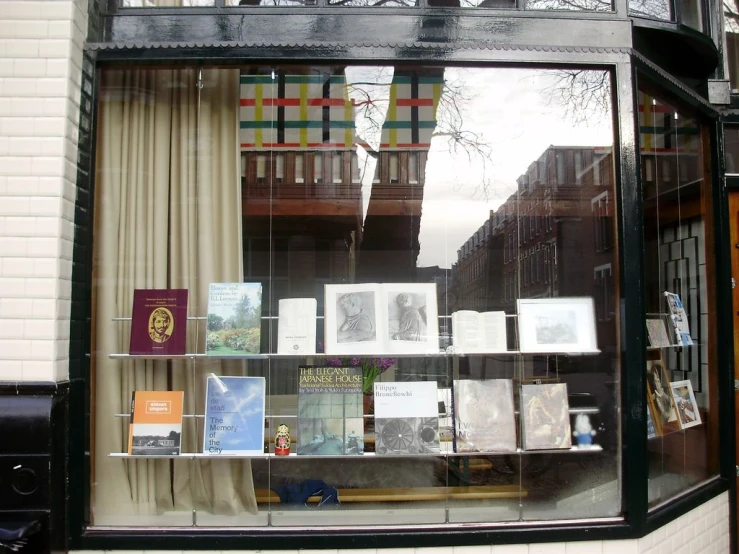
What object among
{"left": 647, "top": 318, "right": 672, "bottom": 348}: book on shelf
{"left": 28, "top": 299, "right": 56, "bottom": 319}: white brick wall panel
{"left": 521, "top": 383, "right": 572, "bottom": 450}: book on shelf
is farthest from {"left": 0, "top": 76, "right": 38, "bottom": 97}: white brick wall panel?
{"left": 647, "top": 318, "right": 672, "bottom": 348}: book on shelf

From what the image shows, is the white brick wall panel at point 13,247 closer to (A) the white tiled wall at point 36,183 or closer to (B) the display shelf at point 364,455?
(A) the white tiled wall at point 36,183

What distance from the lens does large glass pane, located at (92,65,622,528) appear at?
3.12 meters

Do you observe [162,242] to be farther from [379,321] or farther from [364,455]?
[364,455]

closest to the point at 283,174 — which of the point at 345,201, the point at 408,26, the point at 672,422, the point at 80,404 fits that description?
the point at 345,201

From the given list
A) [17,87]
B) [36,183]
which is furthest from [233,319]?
[17,87]

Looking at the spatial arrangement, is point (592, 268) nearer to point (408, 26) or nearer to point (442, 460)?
point (442, 460)

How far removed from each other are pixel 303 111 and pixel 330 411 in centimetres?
202

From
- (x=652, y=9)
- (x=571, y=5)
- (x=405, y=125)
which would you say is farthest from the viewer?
(x=405, y=125)

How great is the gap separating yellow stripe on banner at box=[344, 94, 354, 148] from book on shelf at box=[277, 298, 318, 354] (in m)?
1.55

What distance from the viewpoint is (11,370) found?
271 centimetres

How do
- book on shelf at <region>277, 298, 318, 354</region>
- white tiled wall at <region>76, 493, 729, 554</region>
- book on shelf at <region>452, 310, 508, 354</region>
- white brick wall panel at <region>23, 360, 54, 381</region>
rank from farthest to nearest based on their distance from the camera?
book on shelf at <region>452, 310, 508, 354</region>
book on shelf at <region>277, 298, 318, 354</region>
white tiled wall at <region>76, 493, 729, 554</region>
white brick wall panel at <region>23, 360, 54, 381</region>

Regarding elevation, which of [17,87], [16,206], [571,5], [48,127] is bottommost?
[16,206]

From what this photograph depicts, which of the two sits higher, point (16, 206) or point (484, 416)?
point (16, 206)

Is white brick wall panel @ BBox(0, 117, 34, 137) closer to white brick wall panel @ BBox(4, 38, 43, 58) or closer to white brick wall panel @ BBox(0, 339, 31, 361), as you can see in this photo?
white brick wall panel @ BBox(4, 38, 43, 58)
